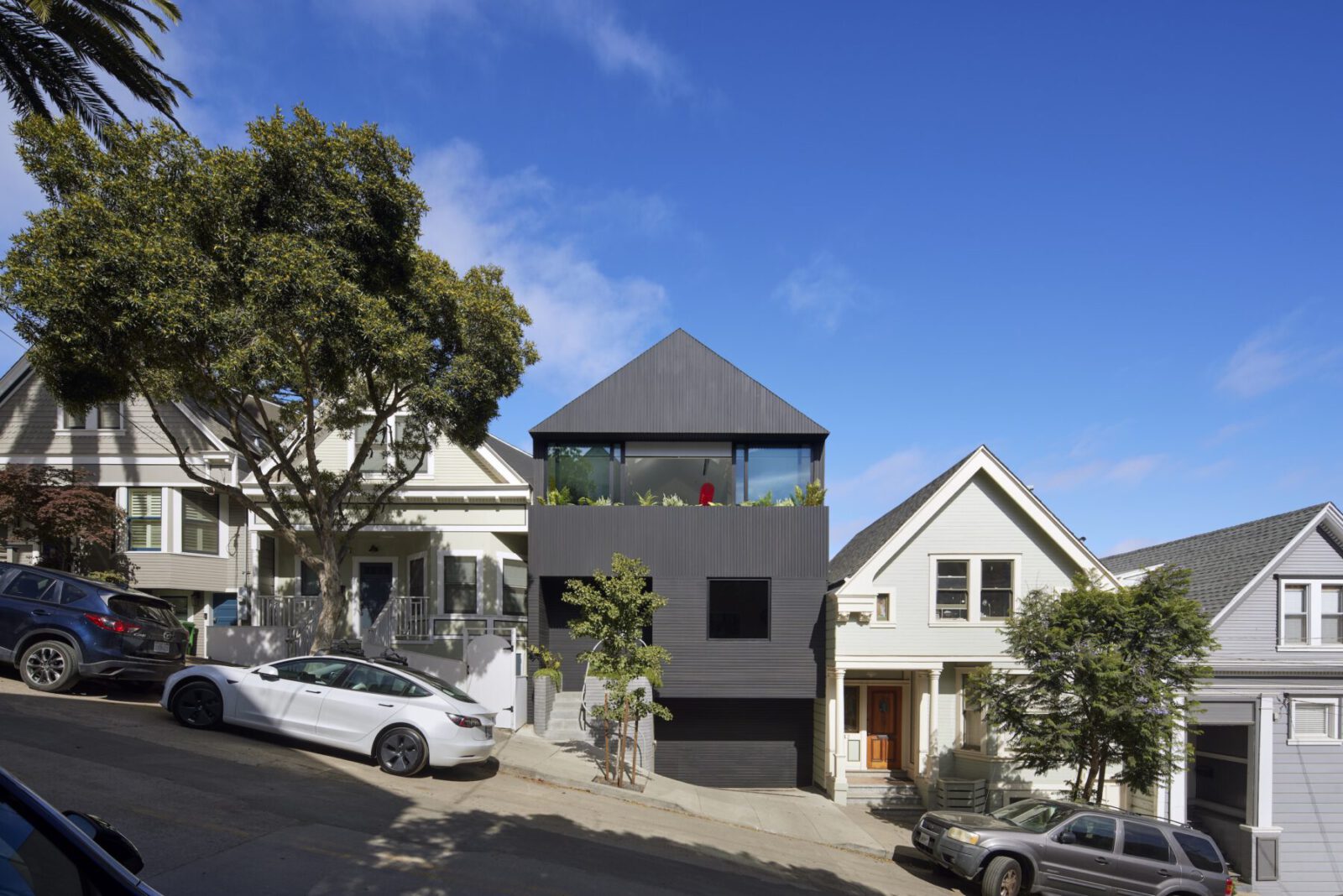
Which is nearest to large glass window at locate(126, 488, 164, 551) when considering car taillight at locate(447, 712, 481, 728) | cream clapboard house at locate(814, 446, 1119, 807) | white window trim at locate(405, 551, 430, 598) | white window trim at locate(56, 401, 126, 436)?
white window trim at locate(56, 401, 126, 436)

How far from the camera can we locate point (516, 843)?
10375mm

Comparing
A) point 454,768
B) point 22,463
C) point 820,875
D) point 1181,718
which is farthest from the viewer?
point 22,463

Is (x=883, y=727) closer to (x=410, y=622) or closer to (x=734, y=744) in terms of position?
(x=734, y=744)

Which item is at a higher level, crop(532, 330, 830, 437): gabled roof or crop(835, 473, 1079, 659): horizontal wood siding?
crop(532, 330, 830, 437): gabled roof

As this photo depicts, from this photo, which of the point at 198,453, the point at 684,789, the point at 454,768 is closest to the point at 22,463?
the point at 198,453

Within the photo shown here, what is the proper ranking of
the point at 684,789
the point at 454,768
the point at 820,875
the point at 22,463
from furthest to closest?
the point at 22,463 < the point at 684,789 < the point at 454,768 < the point at 820,875

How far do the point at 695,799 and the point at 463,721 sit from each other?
5213 millimetres

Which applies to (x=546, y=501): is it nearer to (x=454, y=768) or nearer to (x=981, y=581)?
(x=454, y=768)

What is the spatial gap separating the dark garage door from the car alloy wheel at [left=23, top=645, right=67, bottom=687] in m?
11.5

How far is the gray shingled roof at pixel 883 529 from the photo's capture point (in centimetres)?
1984

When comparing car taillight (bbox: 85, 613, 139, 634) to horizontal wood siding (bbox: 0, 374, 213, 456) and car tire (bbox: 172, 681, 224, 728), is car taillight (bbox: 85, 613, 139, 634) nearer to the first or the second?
car tire (bbox: 172, 681, 224, 728)

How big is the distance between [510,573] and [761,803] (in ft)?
27.1

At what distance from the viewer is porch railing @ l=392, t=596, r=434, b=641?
20266 millimetres

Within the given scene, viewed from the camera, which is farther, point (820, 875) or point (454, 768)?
point (454, 768)
